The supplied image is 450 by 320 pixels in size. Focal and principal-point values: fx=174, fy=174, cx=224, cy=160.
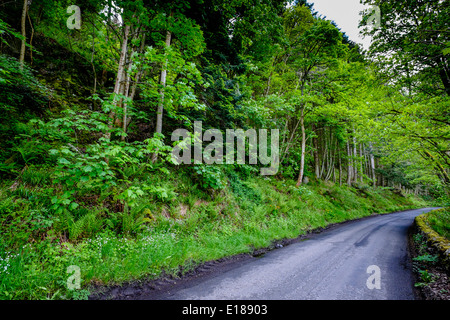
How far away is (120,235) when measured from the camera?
14.0 ft

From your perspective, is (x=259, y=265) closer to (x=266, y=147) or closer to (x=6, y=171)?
(x=6, y=171)

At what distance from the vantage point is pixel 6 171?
402 centimetres

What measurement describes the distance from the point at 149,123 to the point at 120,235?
16.4ft

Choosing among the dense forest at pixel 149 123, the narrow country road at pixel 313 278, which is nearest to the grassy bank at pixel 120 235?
the dense forest at pixel 149 123

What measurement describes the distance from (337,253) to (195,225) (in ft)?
15.5

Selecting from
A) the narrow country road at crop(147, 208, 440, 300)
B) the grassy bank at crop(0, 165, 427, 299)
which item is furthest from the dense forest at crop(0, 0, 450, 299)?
the narrow country road at crop(147, 208, 440, 300)

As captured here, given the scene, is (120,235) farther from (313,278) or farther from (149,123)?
(149,123)

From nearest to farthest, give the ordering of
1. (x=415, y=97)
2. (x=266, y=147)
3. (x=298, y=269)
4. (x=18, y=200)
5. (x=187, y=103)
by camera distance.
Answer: (x=18, y=200) < (x=298, y=269) < (x=187, y=103) < (x=415, y=97) < (x=266, y=147)

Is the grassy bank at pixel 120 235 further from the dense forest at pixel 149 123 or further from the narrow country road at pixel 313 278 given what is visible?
the narrow country road at pixel 313 278

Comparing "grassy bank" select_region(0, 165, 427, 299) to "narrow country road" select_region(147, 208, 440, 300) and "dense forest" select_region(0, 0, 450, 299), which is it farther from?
"narrow country road" select_region(147, 208, 440, 300)

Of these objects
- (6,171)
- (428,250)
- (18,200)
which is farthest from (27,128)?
(428,250)

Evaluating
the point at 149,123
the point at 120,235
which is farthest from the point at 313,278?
the point at 149,123

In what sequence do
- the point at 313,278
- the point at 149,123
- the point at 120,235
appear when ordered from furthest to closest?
the point at 149,123 → the point at 120,235 → the point at 313,278

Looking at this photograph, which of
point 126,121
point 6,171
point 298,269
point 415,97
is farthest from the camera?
point 415,97
